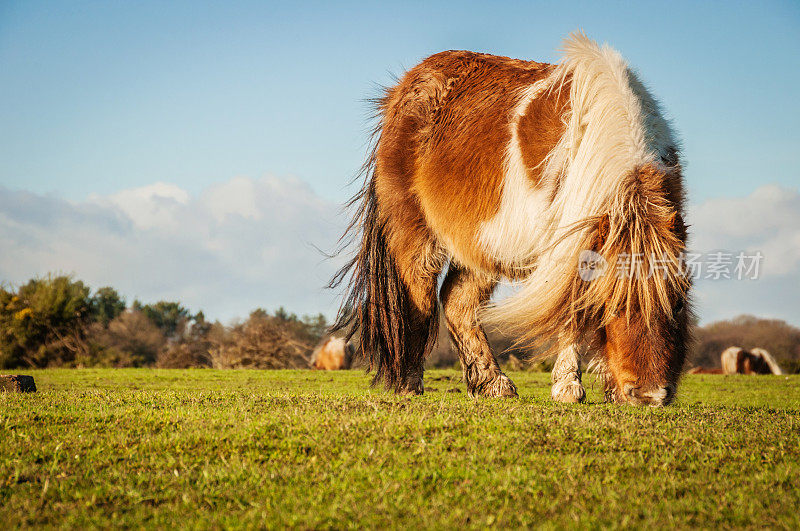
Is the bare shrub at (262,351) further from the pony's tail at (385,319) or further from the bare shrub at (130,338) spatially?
the pony's tail at (385,319)

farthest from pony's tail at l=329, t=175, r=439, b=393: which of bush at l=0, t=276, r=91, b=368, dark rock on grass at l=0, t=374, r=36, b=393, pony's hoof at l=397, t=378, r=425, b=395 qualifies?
bush at l=0, t=276, r=91, b=368

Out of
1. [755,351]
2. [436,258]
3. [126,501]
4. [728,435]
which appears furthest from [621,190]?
[755,351]

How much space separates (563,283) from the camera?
→ 3943 mm

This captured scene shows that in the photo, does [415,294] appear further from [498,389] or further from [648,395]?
[648,395]

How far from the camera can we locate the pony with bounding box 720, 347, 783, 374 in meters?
18.6

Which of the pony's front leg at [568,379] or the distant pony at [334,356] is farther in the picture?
the distant pony at [334,356]

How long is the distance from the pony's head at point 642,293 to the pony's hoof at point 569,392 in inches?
47.8

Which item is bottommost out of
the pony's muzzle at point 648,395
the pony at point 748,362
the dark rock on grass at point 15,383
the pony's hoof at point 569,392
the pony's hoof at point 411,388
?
the dark rock on grass at point 15,383

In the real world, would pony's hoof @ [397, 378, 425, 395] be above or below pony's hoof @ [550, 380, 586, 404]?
below

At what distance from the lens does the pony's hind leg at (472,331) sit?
214 inches

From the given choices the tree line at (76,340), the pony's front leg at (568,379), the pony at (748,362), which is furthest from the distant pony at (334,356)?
the pony's front leg at (568,379)

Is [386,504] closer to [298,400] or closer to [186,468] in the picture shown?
[186,468]

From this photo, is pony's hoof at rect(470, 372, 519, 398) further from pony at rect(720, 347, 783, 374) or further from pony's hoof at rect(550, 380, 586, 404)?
pony at rect(720, 347, 783, 374)

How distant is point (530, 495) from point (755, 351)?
1957cm
